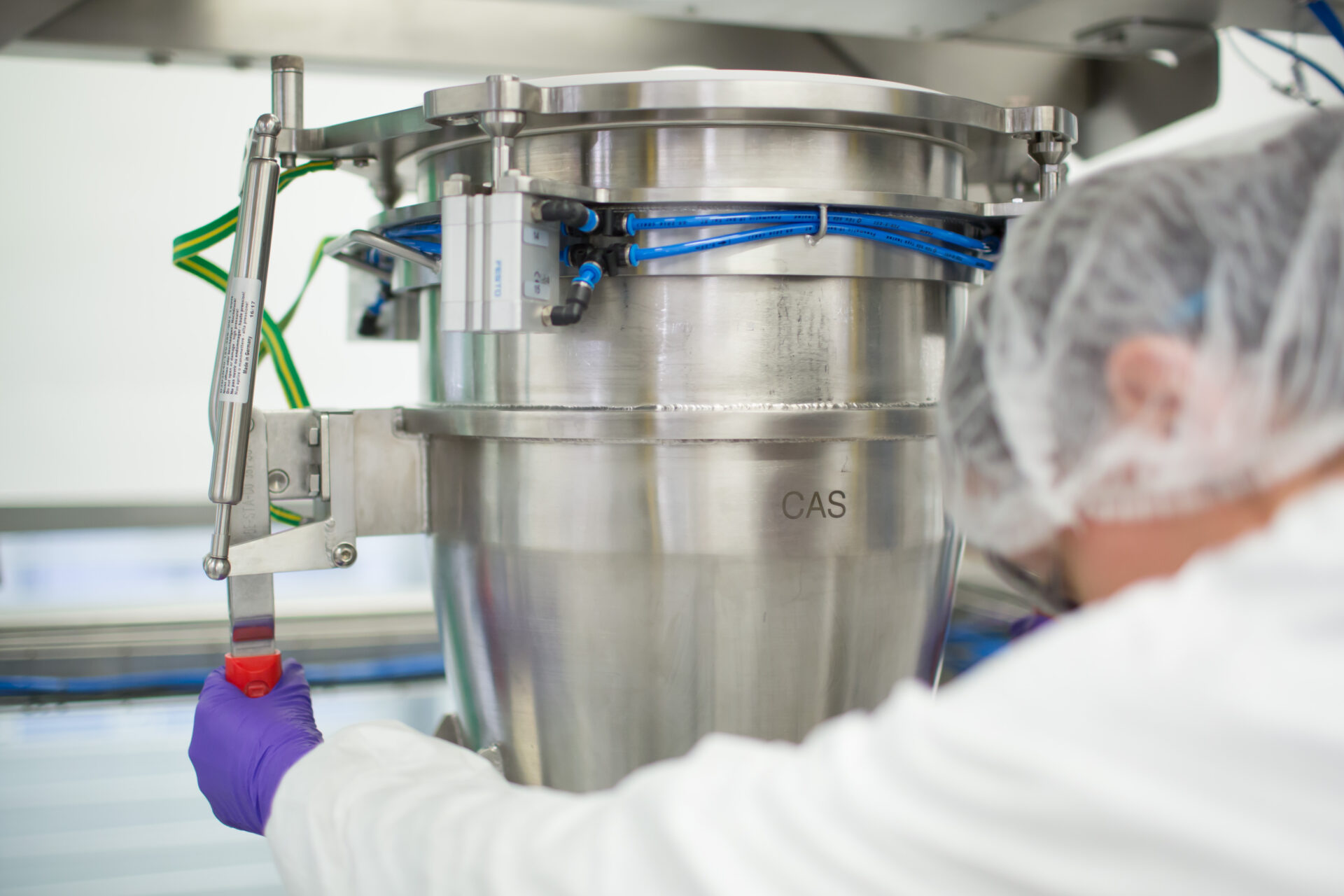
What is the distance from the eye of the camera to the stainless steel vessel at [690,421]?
2.64 feet

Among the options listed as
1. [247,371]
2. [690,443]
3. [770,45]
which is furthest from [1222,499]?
[770,45]

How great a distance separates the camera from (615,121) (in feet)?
2.67

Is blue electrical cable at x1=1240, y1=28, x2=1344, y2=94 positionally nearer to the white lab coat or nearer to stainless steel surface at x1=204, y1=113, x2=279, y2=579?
the white lab coat

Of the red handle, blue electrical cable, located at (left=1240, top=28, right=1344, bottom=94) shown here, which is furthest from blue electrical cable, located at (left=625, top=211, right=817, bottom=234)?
blue electrical cable, located at (left=1240, top=28, right=1344, bottom=94)

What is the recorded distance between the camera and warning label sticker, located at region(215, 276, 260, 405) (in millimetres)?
843

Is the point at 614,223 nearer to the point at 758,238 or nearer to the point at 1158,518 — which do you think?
the point at 758,238

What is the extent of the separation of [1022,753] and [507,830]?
288 millimetres

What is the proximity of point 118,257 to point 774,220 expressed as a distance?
2156 millimetres

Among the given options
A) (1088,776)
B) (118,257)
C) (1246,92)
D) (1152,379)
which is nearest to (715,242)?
(1152,379)

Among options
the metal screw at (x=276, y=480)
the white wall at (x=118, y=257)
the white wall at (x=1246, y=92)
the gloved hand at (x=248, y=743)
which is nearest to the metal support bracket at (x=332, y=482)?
the metal screw at (x=276, y=480)

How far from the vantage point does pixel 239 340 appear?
85 centimetres

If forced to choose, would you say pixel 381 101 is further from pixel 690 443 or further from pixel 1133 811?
pixel 1133 811

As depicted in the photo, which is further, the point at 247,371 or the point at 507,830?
the point at 247,371

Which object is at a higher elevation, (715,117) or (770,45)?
(770,45)
